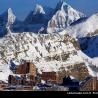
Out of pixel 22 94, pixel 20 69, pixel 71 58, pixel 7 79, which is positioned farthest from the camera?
pixel 71 58

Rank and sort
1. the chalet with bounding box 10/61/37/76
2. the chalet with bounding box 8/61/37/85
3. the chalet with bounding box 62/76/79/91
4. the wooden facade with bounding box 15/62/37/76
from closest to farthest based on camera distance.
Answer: the chalet with bounding box 62/76/79/91 → the chalet with bounding box 8/61/37/85 → the wooden facade with bounding box 15/62/37/76 → the chalet with bounding box 10/61/37/76

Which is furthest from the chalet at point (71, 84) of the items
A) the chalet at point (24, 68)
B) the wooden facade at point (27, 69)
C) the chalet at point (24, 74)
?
the chalet at point (24, 68)

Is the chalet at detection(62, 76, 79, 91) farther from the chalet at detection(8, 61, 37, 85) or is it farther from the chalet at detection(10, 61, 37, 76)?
the chalet at detection(10, 61, 37, 76)

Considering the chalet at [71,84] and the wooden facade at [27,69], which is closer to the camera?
the chalet at [71,84]

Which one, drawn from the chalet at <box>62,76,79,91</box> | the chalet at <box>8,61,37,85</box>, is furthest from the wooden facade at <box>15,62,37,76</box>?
the chalet at <box>62,76,79,91</box>

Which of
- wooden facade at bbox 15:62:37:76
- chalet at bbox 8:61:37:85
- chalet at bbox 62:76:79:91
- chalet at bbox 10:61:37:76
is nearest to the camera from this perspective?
chalet at bbox 62:76:79:91

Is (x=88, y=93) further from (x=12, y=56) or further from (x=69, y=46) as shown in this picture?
(x=69, y=46)

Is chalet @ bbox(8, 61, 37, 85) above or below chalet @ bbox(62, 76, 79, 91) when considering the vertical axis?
above

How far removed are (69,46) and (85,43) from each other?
1686 cm

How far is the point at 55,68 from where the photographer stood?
164125 mm

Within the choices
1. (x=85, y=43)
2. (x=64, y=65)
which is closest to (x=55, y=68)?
(x=64, y=65)

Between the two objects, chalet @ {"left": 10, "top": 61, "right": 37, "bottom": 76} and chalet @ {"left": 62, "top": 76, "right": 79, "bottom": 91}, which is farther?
chalet @ {"left": 10, "top": 61, "right": 37, "bottom": 76}

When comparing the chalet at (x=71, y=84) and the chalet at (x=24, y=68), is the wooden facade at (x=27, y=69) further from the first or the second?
the chalet at (x=71, y=84)

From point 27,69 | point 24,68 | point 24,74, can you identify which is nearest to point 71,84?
point 24,74
